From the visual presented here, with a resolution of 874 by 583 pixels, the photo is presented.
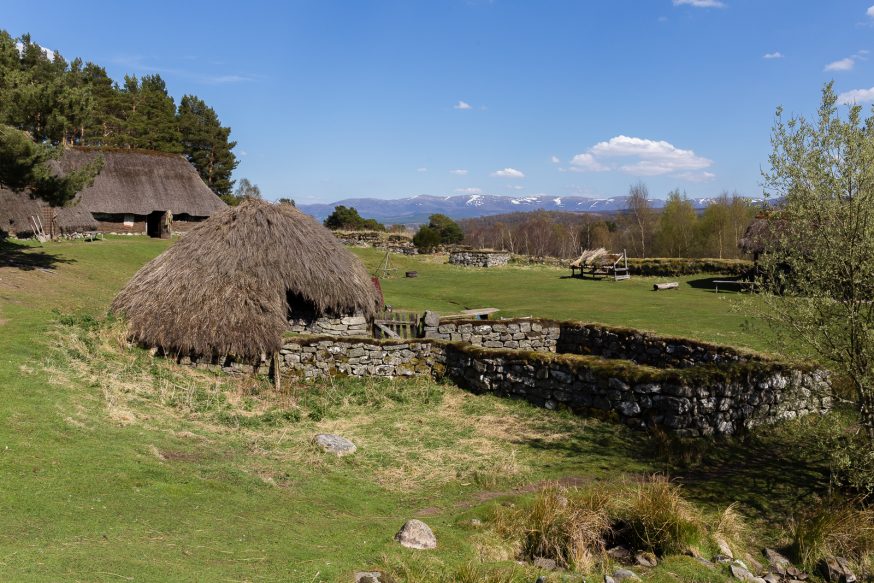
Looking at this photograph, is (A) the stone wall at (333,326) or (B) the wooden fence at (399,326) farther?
(B) the wooden fence at (399,326)

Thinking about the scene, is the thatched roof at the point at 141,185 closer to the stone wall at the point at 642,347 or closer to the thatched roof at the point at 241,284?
the thatched roof at the point at 241,284

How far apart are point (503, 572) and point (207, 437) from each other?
637 cm

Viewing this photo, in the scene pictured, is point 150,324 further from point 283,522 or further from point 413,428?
point 283,522

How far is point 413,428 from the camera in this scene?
490 inches

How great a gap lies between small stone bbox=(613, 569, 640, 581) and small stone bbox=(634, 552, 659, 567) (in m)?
0.39

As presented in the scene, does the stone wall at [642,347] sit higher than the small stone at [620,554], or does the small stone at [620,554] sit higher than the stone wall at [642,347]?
the stone wall at [642,347]

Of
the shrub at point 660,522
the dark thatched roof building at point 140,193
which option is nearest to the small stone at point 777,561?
the shrub at point 660,522

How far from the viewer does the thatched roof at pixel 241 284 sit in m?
15.1

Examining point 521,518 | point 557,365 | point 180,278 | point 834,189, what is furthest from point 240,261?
point 834,189

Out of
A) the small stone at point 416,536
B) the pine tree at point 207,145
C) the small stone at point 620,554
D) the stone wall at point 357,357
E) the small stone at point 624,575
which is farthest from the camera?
the pine tree at point 207,145

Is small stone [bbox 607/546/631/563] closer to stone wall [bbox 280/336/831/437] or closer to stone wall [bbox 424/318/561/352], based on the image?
stone wall [bbox 280/336/831/437]

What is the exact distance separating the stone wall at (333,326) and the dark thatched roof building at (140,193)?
25.4 m

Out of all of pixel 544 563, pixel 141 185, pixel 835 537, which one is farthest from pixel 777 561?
pixel 141 185

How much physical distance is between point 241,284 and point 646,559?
12.7 m
